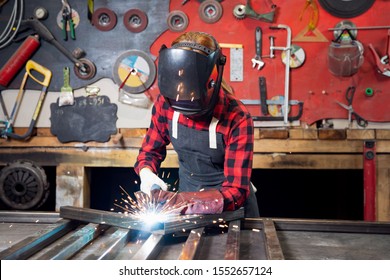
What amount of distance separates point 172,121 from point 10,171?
219 cm

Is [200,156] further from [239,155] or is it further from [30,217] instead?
[30,217]

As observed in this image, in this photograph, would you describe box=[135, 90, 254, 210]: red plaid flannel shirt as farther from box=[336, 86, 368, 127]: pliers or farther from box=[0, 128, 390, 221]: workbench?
box=[336, 86, 368, 127]: pliers

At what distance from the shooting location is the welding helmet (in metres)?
1.87

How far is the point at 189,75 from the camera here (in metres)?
1.88

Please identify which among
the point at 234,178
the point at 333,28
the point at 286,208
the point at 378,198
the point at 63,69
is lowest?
the point at 286,208

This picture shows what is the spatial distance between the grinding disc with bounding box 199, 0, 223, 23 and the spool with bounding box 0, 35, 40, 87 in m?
1.53

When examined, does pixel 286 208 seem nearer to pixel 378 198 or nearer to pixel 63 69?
pixel 378 198

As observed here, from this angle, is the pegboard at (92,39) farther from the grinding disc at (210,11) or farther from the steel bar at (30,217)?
the steel bar at (30,217)

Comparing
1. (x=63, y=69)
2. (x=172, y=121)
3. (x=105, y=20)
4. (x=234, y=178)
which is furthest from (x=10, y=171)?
(x=234, y=178)

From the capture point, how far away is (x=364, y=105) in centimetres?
383

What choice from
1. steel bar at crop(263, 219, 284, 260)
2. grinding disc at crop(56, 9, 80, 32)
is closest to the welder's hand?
steel bar at crop(263, 219, 284, 260)

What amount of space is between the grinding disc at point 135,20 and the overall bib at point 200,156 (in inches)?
75.2

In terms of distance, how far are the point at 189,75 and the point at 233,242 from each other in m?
0.72

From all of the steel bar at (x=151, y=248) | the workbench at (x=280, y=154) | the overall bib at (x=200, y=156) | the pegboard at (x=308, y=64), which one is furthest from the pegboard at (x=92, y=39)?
the steel bar at (x=151, y=248)
